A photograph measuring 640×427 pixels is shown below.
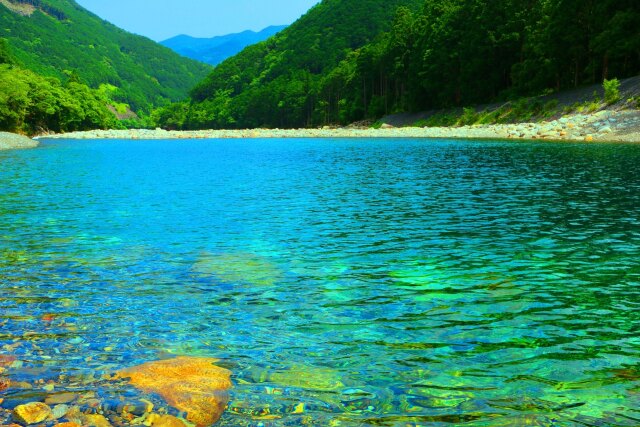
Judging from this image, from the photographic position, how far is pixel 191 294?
33.7ft

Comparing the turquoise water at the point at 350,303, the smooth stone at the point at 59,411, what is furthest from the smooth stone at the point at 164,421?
the smooth stone at the point at 59,411

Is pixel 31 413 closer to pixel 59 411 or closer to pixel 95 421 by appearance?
pixel 59 411

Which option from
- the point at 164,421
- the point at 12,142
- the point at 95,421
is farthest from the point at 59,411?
the point at 12,142

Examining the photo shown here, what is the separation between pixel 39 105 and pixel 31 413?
114 m

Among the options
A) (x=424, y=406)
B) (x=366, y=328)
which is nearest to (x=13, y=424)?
(x=424, y=406)

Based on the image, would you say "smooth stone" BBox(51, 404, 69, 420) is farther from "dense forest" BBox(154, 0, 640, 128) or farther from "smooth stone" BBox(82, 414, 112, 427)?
"dense forest" BBox(154, 0, 640, 128)

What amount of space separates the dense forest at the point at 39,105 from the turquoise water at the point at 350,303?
84351mm

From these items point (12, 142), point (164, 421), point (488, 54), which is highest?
point (488, 54)

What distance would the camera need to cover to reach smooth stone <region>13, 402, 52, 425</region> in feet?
17.9

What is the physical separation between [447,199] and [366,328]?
14697mm

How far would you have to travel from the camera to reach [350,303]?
9.66m

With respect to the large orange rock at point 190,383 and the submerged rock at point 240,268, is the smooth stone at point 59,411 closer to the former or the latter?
the large orange rock at point 190,383

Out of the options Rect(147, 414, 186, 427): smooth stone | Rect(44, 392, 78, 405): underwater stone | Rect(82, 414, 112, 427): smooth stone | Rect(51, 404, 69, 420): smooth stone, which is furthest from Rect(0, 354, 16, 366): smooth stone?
Rect(147, 414, 186, 427): smooth stone

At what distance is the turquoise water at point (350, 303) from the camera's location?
6191 mm
